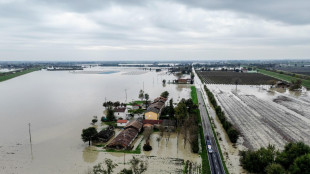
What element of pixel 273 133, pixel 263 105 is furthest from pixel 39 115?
pixel 263 105

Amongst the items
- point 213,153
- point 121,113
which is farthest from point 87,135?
point 213,153

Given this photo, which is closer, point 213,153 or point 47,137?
point 213,153

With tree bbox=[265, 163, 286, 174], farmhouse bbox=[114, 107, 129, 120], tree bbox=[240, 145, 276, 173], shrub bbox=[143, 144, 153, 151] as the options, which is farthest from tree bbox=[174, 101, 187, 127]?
tree bbox=[265, 163, 286, 174]

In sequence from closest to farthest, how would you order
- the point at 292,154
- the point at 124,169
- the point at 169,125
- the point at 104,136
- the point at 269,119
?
the point at 124,169 → the point at 292,154 → the point at 104,136 → the point at 169,125 → the point at 269,119

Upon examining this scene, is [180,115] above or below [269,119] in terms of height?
above

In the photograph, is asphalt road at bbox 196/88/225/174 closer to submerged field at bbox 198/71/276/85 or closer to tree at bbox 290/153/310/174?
tree at bbox 290/153/310/174

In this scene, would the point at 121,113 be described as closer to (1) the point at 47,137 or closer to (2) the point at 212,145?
(1) the point at 47,137

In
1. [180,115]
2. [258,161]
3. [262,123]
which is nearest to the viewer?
[258,161]
